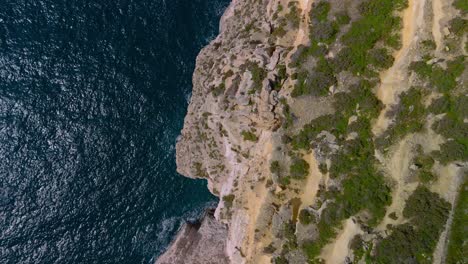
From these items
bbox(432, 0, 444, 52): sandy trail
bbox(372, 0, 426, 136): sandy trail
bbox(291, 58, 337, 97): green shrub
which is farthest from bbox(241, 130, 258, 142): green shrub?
bbox(432, 0, 444, 52): sandy trail

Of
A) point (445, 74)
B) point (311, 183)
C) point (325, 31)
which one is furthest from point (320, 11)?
point (311, 183)

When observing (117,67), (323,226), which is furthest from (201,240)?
(117,67)

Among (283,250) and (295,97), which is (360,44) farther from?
(283,250)

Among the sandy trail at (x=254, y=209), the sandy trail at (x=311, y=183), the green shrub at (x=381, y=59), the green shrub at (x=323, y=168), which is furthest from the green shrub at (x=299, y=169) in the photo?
the green shrub at (x=381, y=59)

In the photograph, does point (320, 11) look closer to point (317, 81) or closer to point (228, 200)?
point (317, 81)

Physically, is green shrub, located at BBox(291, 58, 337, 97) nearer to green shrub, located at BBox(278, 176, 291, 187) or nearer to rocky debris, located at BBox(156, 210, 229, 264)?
green shrub, located at BBox(278, 176, 291, 187)
